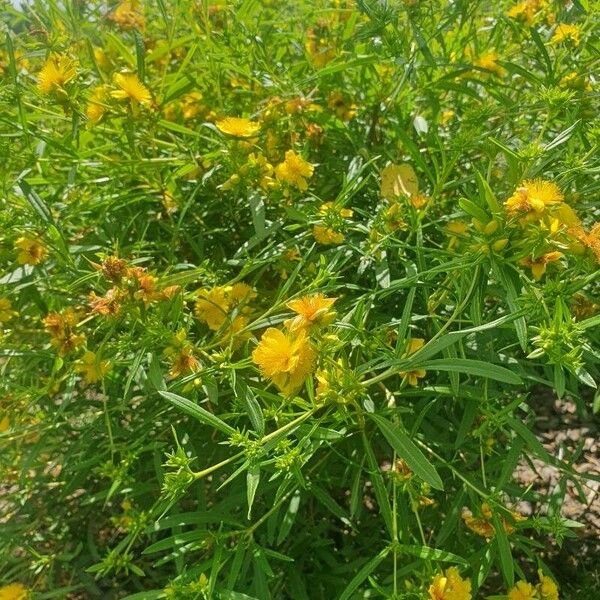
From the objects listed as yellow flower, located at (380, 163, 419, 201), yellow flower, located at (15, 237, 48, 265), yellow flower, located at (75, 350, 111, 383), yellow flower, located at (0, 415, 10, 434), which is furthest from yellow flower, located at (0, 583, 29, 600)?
yellow flower, located at (380, 163, 419, 201)

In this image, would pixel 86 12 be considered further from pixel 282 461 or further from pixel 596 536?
pixel 596 536

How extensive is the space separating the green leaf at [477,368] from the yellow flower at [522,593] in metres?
0.47

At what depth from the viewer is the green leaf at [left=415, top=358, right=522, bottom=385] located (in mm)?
1002

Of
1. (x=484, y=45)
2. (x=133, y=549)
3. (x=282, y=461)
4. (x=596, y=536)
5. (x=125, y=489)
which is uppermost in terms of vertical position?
(x=484, y=45)

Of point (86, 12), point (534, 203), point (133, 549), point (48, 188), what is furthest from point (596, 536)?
point (86, 12)

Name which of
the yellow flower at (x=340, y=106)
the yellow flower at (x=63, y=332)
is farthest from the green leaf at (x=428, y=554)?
the yellow flower at (x=340, y=106)

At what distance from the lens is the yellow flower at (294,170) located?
145cm

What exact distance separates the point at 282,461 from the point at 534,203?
20.4 inches

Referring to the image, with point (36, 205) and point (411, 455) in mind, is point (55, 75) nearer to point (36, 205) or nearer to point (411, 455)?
point (36, 205)

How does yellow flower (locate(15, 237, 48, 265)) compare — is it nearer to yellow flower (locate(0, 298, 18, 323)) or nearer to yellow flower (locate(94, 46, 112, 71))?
yellow flower (locate(0, 298, 18, 323))

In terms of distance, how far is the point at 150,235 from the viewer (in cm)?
185

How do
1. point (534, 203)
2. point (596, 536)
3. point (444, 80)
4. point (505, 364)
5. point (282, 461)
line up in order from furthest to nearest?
point (596, 536) → point (444, 80) → point (505, 364) → point (282, 461) → point (534, 203)

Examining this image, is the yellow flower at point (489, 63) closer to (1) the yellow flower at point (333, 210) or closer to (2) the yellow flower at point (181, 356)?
(1) the yellow flower at point (333, 210)

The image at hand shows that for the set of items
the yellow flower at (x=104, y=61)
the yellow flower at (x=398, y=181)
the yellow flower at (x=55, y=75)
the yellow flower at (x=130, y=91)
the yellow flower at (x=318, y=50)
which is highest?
the yellow flower at (x=55, y=75)
